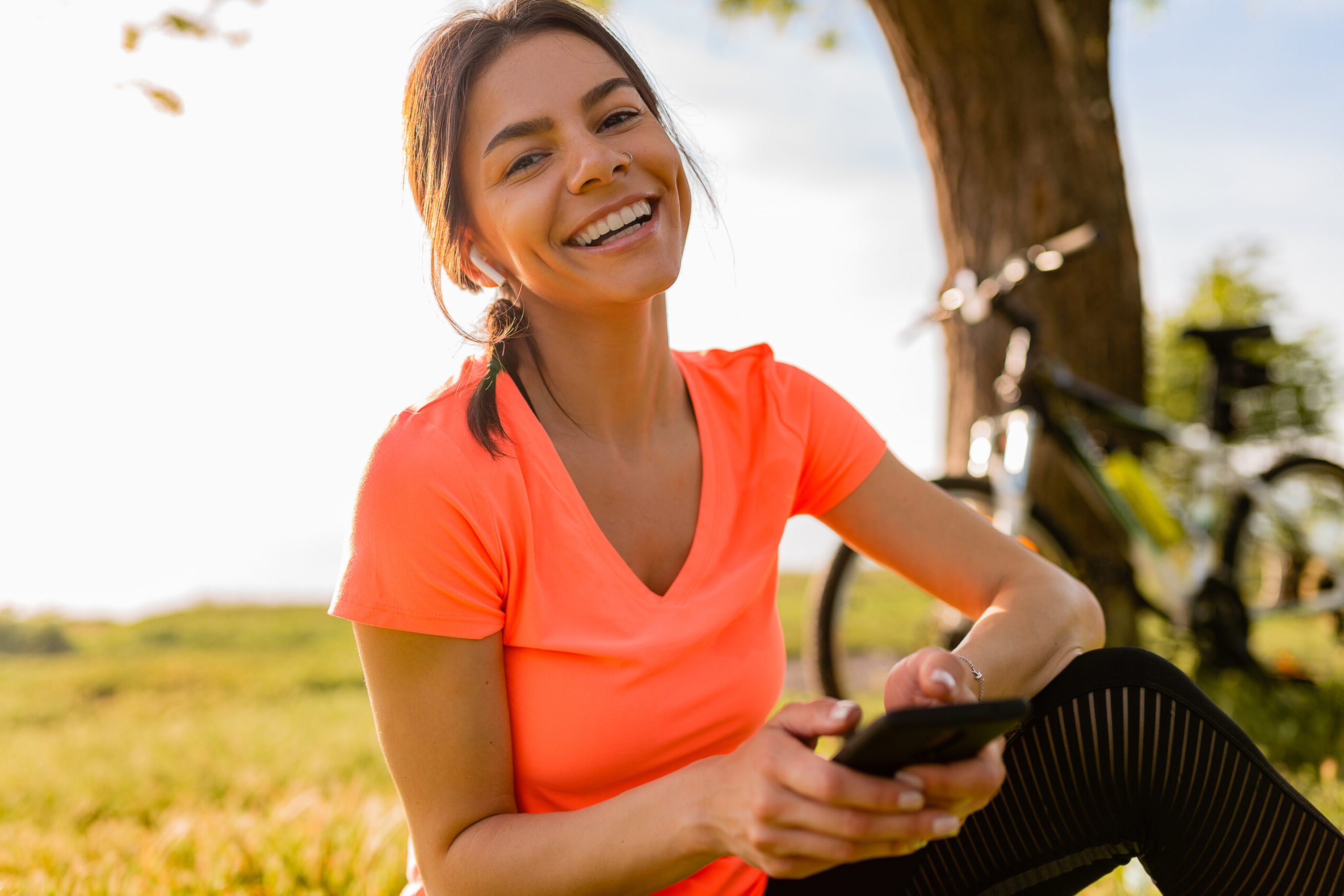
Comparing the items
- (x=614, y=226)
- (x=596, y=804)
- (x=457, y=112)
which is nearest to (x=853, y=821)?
(x=596, y=804)

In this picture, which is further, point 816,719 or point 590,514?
point 590,514

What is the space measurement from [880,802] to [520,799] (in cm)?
60

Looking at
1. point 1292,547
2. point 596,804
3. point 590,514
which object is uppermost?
point 590,514

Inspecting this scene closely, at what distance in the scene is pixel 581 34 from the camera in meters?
1.52

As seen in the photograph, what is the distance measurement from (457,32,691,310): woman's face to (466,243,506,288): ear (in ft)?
0.23

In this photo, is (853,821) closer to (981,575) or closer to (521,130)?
(981,575)

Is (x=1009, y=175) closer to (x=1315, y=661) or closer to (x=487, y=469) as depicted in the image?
(x=1315, y=661)

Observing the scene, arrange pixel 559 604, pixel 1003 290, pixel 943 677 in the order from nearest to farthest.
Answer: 1. pixel 943 677
2. pixel 559 604
3. pixel 1003 290

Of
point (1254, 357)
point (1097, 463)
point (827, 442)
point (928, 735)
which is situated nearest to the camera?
point (928, 735)

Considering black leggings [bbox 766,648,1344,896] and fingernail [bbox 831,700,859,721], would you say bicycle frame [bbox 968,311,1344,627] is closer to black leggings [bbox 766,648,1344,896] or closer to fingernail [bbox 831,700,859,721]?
black leggings [bbox 766,648,1344,896]

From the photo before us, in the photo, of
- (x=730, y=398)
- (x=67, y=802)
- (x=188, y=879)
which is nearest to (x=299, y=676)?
(x=67, y=802)

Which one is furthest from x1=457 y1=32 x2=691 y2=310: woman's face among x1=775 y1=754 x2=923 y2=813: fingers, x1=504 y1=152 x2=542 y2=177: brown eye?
x1=775 y1=754 x2=923 y2=813: fingers

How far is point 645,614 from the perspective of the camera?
1.31 metres

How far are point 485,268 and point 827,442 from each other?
642 millimetres
